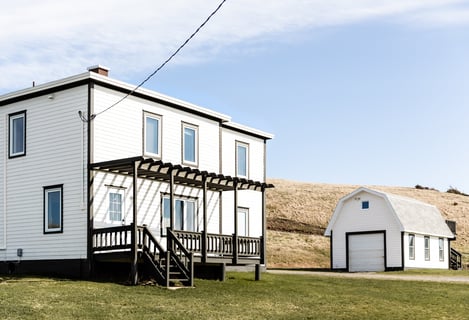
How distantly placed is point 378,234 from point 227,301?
2297cm

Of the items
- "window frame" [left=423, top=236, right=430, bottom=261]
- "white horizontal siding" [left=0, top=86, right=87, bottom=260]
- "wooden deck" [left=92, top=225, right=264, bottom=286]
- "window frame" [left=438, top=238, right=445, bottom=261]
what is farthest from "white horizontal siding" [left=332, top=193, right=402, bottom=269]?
"white horizontal siding" [left=0, top=86, right=87, bottom=260]

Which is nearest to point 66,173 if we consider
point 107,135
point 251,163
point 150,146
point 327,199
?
point 107,135

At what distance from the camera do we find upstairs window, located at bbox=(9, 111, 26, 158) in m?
27.6

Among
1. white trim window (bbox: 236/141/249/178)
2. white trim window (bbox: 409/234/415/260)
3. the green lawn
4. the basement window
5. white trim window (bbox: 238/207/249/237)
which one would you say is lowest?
the green lawn

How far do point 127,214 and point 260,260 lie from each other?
5671 millimetres

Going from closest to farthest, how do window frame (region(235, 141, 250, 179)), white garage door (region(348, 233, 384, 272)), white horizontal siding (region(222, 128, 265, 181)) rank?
white horizontal siding (region(222, 128, 265, 181)) < window frame (region(235, 141, 250, 179)) < white garage door (region(348, 233, 384, 272))

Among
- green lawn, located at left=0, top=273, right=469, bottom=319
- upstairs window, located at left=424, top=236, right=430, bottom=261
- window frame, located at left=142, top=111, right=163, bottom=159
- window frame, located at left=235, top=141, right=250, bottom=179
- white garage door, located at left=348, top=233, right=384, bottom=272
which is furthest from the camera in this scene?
upstairs window, located at left=424, top=236, right=430, bottom=261

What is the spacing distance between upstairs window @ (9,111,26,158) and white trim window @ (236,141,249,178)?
1012cm

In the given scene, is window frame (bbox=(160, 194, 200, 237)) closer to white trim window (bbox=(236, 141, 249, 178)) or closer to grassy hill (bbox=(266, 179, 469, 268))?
white trim window (bbox=(236, 141, 249, 178))

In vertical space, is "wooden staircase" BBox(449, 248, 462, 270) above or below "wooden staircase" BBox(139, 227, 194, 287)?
below

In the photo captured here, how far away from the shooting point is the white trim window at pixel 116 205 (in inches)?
1036

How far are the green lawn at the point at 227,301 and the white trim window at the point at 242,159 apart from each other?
809cm

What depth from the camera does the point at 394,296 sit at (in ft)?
79.0

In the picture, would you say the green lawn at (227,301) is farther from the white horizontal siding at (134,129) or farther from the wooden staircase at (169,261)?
the white horizontal siding at (134,129)
